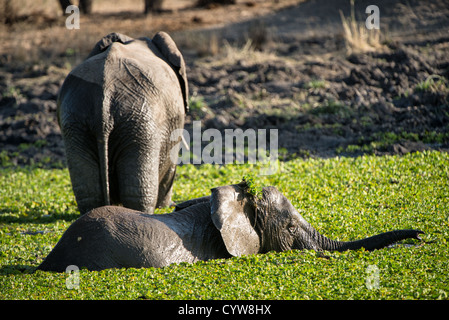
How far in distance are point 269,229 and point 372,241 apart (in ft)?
3.53

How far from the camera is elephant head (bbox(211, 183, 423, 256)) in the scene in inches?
263

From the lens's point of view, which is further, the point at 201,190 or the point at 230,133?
the point at 230,133

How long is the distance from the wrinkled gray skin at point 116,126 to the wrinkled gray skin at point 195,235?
90 centimetres

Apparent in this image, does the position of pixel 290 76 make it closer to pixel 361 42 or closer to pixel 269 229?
pixel 361 42

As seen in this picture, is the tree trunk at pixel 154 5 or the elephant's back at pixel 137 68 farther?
the tree trunk at pixel 154 5

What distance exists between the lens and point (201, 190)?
33.0ft

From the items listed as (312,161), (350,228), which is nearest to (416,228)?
(350,228)

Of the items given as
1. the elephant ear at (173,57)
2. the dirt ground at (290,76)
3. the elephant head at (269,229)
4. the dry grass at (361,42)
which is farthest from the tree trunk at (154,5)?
the elephant head at (269,229)

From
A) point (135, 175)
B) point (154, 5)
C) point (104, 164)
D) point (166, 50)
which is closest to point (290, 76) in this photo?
point (166, 50)

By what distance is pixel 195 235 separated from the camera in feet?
22.2

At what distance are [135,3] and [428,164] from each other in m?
23.6

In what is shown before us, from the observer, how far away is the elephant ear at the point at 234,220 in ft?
21.5

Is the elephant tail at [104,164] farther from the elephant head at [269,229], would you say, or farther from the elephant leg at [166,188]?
the elephant head at [269,229]
